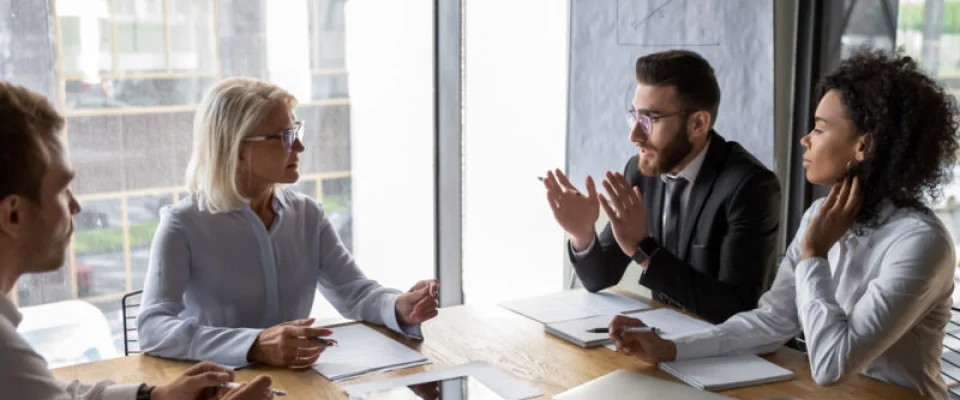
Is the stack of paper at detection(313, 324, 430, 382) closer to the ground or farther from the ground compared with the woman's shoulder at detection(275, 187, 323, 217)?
closer to the ground

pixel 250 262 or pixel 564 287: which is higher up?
pixel 250 262

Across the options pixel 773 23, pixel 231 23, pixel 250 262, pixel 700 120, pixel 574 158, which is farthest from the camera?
pixel 574 158

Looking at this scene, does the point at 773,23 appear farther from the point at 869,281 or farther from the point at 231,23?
the point at 231,23

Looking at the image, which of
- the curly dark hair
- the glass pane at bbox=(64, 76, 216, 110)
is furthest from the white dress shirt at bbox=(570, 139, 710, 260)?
the glass pane at bbox=(64, 76, 216, 110)

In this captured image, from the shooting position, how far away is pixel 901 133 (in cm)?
202

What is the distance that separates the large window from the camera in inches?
132

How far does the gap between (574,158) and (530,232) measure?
1.87 ft

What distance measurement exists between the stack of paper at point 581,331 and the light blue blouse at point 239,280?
12.9 inches

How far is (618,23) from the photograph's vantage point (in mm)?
3488

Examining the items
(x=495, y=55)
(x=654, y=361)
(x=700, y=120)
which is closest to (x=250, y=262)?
(x=654, y=361)

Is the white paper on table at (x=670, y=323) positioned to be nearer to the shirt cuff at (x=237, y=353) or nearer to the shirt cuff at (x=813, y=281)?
the shirt cuff at (x=813, y=281)

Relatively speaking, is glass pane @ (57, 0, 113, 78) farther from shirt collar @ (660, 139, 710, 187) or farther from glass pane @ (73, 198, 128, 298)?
shirt collar @ (660, 139, 710, 187)

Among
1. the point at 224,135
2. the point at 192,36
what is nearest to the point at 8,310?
the point at 224,135

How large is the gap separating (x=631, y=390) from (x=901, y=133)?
0.82 m
